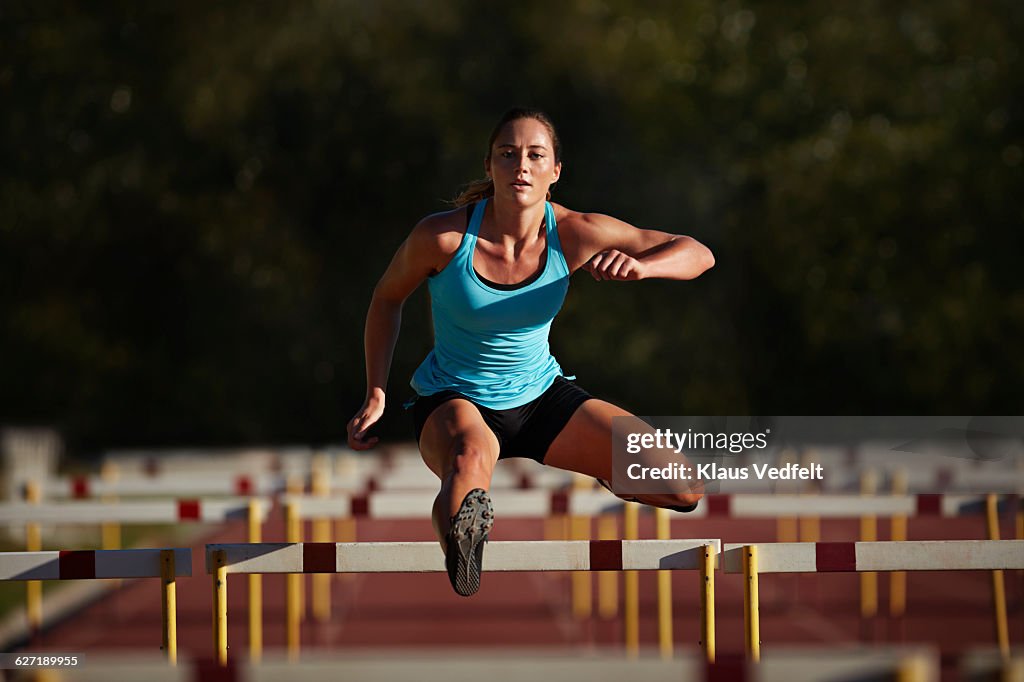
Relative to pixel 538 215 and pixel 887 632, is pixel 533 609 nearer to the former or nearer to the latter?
pixel 887 632

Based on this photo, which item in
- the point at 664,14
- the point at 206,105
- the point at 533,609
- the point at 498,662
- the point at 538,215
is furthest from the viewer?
the point at 664,14

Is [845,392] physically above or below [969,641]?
above

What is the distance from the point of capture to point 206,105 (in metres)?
26.2

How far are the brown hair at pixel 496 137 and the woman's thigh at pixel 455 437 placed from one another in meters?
0.84

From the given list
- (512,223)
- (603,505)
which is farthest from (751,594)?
(603,505)

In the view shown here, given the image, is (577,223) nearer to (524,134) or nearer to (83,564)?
(524,134)

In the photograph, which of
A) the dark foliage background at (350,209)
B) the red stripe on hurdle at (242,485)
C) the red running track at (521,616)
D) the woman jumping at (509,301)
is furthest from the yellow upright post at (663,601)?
the dark foliage background at (350,209)

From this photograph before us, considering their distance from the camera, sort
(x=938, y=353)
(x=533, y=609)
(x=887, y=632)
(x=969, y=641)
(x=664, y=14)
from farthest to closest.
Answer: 1. (x=664, y=14)
2. (x=938, y=353)
3. (x=533, y=609)
4. (x=887, y=632)
5. (x=969, y=641)

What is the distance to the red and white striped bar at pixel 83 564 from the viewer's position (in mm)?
4473

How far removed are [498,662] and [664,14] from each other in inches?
1130

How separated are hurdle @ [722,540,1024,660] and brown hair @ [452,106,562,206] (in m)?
1.59

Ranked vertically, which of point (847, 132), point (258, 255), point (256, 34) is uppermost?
point (256, 34)

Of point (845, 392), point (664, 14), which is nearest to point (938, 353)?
point (845, 392)

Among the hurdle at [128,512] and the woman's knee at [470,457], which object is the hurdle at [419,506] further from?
the woman's knee at [470,457]
